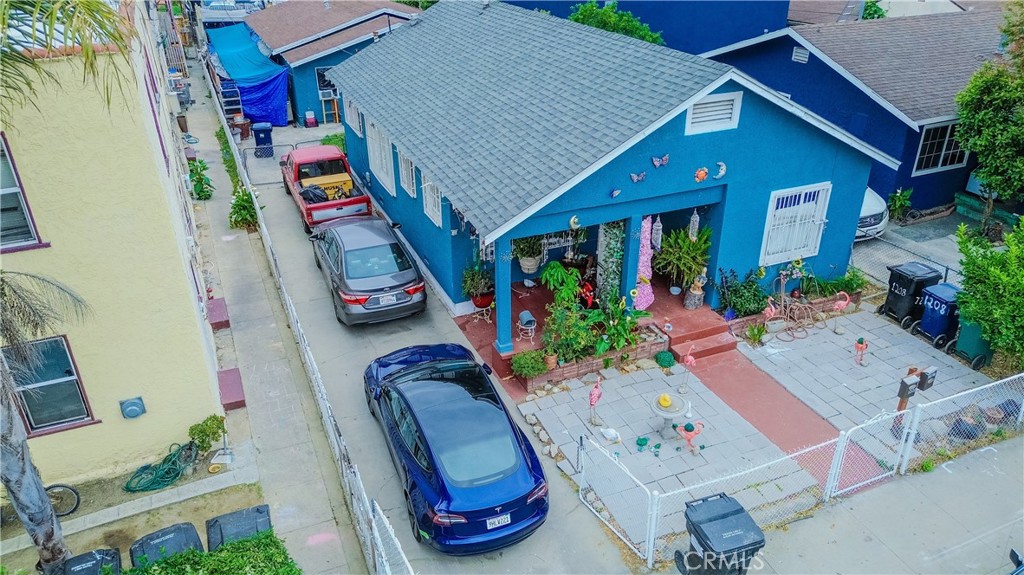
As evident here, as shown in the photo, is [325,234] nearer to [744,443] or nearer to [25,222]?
[25,222]

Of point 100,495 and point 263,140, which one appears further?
point 263,140

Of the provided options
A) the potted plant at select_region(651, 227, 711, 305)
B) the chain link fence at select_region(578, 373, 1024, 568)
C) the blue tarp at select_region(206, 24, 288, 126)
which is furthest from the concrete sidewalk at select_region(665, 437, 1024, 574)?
the blue tarp at select_region(206, 24, 288, 126)

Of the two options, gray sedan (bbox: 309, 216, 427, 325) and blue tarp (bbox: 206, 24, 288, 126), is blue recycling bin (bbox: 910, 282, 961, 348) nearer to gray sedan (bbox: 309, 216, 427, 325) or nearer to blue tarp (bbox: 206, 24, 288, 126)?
gray sedan (bbox: 309, 216, 427, 325)

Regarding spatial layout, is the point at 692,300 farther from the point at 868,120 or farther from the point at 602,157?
the point at 868,120

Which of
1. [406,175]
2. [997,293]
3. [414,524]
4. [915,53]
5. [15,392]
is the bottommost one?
[414,524]

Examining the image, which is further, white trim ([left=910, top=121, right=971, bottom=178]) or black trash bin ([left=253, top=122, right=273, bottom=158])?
black trash bin ([left=253, top=122, right=273, bottom=158])

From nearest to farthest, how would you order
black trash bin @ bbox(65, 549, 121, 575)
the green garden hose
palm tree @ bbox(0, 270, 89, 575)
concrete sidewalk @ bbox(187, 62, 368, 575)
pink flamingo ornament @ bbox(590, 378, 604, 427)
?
palm tree @ bbox(0, 270, 89, 575) < black trash bin @ bbox(65, 549, 121, 575) < concrete sidewalk @ bbox(187, 62, 368, 575) < the green garden hose < pink flamingo ornament @ bbox(590, 378, 604, 427)

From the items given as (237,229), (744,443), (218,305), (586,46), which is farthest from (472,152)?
(237,229)

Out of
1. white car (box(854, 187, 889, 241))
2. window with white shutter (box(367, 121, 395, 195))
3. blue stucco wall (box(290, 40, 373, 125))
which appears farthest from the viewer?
blue stucco wall (box(290, 40, 373, 125))

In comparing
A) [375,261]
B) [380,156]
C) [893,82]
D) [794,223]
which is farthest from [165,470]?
[893,82]
